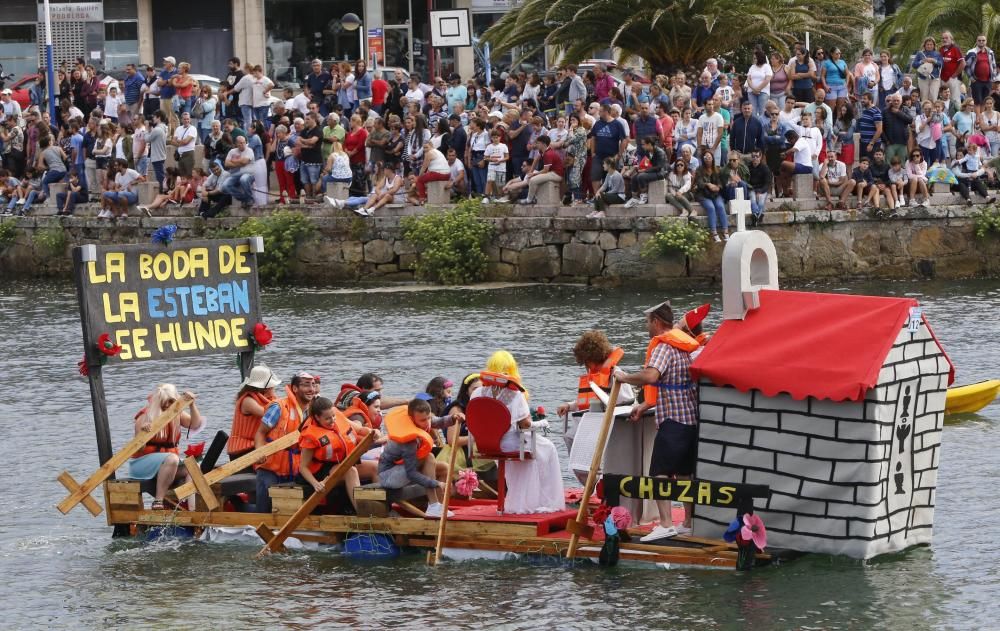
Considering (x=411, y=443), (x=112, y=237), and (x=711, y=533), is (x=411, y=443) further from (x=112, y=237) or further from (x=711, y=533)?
(x=112, y=237)

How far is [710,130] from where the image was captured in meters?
28.8

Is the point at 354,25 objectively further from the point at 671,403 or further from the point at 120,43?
the point at 671,403

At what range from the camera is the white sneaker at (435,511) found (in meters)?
13.6

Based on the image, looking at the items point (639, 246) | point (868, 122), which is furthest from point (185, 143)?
point (868, 122)

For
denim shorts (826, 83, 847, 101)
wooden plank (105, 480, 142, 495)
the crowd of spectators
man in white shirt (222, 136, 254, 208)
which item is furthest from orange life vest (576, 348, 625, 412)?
man in white shirt (222, 136, 254, 208)

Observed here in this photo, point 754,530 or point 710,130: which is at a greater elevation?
point 710,130

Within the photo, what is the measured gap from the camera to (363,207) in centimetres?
3231

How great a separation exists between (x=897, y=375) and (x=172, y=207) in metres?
23.9

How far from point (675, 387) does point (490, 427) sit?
1.45m

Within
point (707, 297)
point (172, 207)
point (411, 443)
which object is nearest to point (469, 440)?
point (411, 443)

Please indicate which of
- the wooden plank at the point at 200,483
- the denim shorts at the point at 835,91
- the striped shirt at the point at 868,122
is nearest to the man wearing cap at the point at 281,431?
the wooden plank at the point at 200,483

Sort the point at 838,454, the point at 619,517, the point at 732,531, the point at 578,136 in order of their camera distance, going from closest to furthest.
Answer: the point at 838,454, the point at 732,531, the point at 619,517, the point at 578,136

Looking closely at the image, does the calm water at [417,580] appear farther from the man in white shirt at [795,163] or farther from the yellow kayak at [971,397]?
the man in white shirt at [795,163]

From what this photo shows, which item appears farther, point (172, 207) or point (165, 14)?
point (165, 14)
